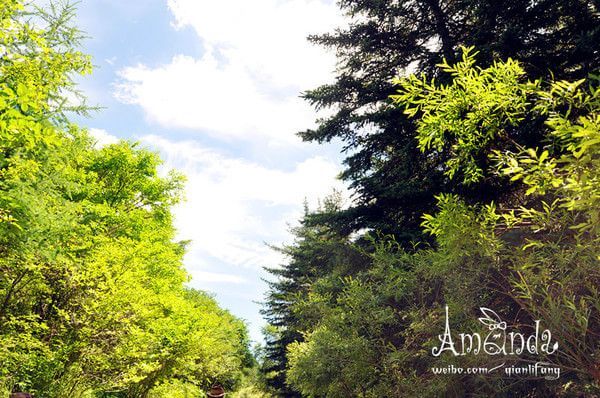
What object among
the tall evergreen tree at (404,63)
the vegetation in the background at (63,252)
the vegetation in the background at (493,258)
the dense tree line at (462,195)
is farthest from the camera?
the tall evergreen tree at (404,63)

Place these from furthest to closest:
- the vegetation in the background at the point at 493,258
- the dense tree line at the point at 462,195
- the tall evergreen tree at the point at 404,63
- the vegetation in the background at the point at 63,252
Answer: the tall evergreen tree at the point at 404,63, the vegetation in the background at the point at 63,252, the dense tree line at the point at 462,195, the vegetation in the background at the point at 493,258

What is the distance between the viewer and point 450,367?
6.41m

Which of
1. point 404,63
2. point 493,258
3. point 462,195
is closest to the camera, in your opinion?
point 493,258

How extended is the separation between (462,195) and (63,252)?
943 cm

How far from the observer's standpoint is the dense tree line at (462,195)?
4289 millimetres

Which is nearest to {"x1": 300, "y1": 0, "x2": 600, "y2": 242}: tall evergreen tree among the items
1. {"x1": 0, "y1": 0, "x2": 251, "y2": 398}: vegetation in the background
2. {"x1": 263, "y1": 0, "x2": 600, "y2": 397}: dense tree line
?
{"x1": 263, "y1": 0, "x2": 600, "y2": 397}: dense tree line

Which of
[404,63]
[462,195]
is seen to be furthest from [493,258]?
[404,63]

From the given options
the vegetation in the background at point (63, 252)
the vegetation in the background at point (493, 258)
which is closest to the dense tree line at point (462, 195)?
the vegetation in the background at point (493, 258)

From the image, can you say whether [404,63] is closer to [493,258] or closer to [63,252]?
[493,258]

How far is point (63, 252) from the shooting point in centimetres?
853

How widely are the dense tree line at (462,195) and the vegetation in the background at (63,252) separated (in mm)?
5343

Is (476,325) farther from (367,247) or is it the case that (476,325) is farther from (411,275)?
(367,247)

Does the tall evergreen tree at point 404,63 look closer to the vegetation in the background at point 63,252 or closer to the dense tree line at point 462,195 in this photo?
the dense tree line at point 462,195

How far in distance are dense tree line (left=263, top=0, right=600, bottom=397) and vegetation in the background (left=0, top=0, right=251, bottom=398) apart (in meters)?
5.34
